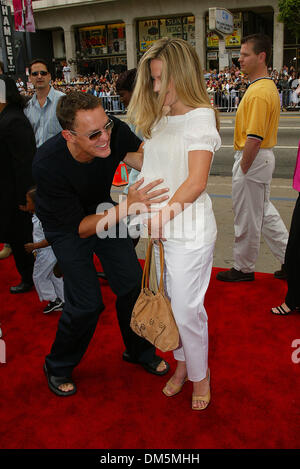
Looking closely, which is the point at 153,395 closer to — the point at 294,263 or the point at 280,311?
the point at 280,311

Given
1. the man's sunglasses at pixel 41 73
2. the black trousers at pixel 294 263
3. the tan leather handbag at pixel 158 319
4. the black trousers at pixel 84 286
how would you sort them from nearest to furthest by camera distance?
the tan leather handbag at pixel 158 319, the black trousers at pixel 84 286, the black trousers at pixel 294 263, the man's sunglasses at pixel 41 73

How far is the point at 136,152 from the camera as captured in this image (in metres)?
2.60

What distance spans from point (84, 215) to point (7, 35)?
1194 inches

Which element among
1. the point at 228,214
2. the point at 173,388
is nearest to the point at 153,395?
the point at 173,388

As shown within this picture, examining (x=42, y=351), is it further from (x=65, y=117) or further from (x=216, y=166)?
(x=216, y=166)

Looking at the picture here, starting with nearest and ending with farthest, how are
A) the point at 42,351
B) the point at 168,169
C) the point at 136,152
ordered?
the point at 168,169 < the point at 136,152 < the point at 42,351

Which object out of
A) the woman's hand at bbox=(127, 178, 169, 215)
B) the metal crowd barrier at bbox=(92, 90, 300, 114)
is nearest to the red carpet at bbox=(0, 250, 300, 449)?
the woman's hand at bbox=(127, 178, 169, 215)

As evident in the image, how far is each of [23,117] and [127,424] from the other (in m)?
2.49

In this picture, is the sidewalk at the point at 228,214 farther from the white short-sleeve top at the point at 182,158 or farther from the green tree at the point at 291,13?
the green tree at the point at 291,13

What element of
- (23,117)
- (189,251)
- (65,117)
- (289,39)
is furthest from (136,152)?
(289,39)

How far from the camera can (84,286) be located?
8.22ft

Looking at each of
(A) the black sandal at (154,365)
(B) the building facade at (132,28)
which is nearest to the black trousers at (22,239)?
(A) the black sandal at (154,365)

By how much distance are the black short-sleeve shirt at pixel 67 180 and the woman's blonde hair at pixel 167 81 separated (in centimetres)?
46

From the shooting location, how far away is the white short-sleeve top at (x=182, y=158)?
6.41ft
